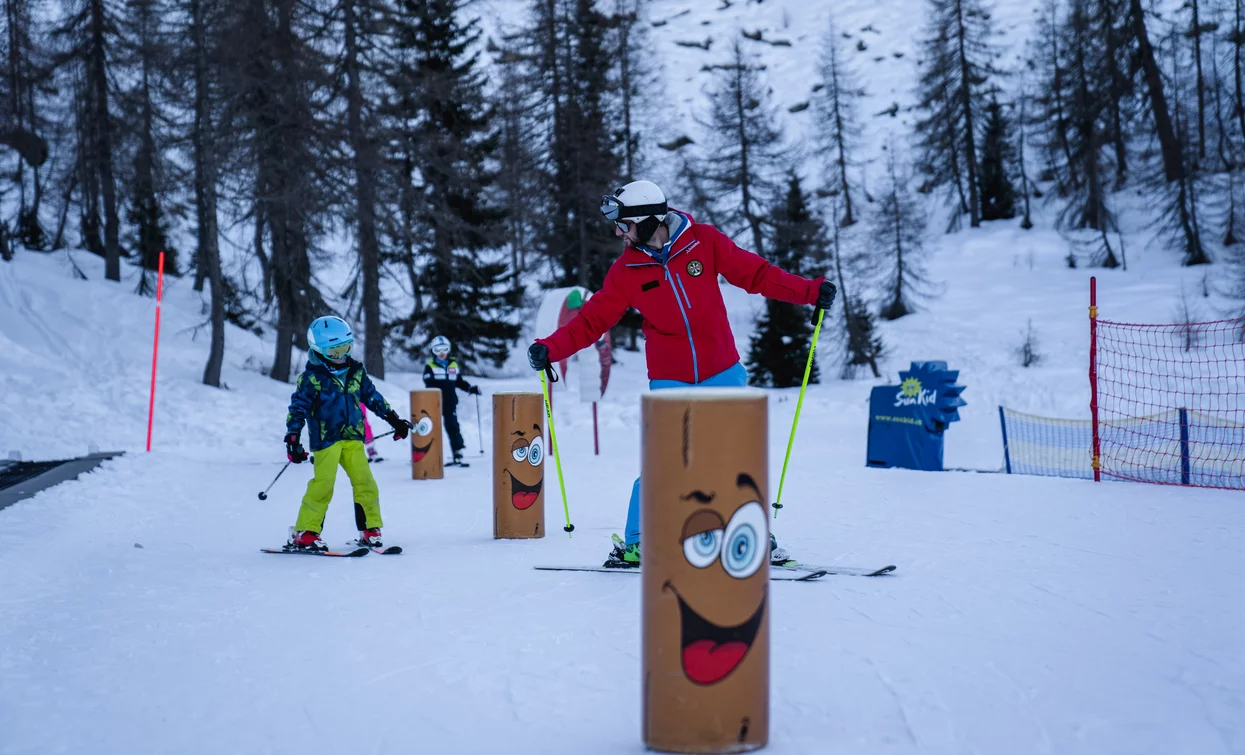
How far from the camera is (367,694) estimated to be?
344cm

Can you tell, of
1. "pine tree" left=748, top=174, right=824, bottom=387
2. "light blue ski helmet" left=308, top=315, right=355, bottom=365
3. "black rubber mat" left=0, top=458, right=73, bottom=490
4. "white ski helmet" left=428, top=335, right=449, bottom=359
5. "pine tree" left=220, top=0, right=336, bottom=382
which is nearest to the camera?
"light blue ski helmet" left=308, top=315, right=355, bottom=365

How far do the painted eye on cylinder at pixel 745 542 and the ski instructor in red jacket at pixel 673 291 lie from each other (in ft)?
7.30

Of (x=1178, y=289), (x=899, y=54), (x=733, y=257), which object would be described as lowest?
(x=733, y=257)

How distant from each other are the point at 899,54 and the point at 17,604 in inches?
2351

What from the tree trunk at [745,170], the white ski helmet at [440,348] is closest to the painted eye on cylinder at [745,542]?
the white ski helmet at [440,348]

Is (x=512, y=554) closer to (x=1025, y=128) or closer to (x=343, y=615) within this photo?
(x=343, y=615)

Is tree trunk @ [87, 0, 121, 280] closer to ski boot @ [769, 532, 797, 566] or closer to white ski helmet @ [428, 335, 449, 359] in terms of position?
white ski helmet @ [428, 335, 449, 359]

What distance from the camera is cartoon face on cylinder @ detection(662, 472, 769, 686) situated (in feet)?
8.52

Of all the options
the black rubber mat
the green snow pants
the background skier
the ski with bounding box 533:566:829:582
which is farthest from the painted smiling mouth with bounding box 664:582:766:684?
the background skier

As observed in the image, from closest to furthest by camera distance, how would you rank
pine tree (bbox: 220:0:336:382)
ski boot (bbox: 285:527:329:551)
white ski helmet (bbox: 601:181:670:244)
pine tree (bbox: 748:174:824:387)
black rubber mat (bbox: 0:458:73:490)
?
1. white ski helmet (bbox: 601:181:670:244)
2. ski boot (bbox: 285:527:329:551)
3. black rubber mat (bbox: 0:458:73:490)
4. pine tree (bbox: 220:0:336:382)
5. pine tree (bbox: 748:174:824:387)

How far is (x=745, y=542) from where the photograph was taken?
104 inches

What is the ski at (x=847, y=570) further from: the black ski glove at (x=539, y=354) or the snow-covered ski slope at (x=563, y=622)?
the black ski glove at (x=539, y=354)

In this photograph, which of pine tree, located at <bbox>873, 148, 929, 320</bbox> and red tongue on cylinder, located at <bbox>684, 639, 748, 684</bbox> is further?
pine tree, located at <bbox>873, 148, 929, 320</bbox>

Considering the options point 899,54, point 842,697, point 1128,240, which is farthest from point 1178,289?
point 899,54
